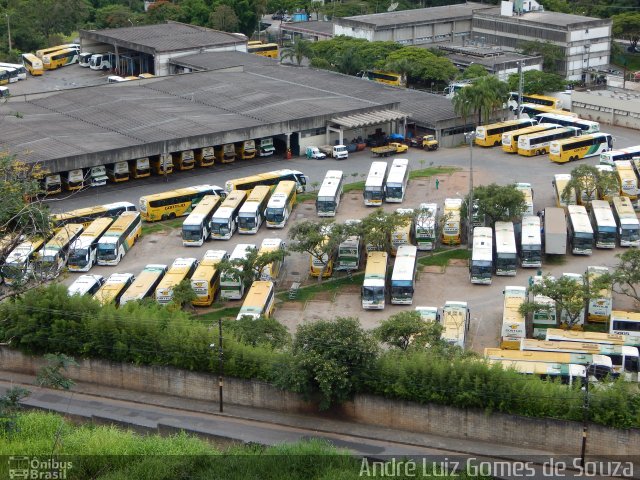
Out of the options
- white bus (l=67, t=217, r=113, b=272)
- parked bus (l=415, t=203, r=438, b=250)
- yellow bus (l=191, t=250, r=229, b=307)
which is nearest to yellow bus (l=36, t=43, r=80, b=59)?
white bus (l=67, t=217, r=113, b=272)

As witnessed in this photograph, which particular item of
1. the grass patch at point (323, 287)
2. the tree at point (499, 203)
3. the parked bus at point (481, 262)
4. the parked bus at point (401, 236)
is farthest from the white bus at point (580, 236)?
the grass patch at point (323, 287)

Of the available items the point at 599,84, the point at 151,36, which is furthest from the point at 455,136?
the point at 151,36

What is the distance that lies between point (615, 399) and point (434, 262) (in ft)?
37.2

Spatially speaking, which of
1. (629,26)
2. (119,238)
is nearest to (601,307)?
(119,238)

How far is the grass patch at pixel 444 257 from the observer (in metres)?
29.7

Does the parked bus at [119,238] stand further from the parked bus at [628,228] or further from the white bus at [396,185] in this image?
the parked bus at [628,228]

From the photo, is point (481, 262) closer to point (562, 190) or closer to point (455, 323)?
point (455, 323)

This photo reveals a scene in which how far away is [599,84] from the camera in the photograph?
1986 inches

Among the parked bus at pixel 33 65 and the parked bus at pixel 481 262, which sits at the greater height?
the parked bus at pixel 33 65

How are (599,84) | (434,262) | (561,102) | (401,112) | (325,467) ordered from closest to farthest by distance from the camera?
(325,467)
(434,262)
(401,112)
(561,102)
(599,84)

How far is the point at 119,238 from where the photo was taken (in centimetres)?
2988

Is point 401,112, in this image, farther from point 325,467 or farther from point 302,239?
point 325,467

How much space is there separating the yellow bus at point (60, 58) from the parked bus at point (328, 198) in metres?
27.5

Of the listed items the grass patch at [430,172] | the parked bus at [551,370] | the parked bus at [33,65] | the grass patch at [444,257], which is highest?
the parked bus at [33,65]
